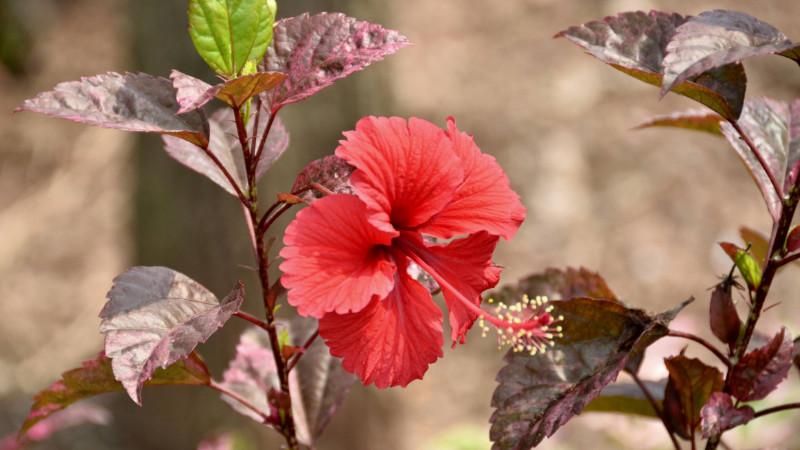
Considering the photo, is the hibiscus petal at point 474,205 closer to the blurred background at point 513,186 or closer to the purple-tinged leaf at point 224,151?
the purple-tinged leaf at point 224,151

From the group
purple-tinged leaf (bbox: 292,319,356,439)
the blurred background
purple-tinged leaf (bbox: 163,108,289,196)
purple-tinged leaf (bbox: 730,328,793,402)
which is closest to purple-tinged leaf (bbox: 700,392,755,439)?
purple-tinged leaf (bbox: 730,328,793,402)

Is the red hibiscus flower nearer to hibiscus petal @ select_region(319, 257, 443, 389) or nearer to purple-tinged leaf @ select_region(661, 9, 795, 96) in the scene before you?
hibiscus petal @ select_region(319, 257, 443, 389)

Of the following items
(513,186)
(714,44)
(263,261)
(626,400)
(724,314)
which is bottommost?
(513,186)

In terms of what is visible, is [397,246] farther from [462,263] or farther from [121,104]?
[121,104]

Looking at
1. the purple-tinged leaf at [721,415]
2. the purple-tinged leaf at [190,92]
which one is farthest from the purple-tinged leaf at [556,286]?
the purple-tinged leaf at [190,92]

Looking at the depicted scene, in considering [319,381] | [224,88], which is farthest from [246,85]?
[319,381]

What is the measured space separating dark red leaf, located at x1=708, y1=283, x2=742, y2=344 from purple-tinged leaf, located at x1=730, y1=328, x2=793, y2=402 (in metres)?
0.04

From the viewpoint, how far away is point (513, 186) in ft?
10.1

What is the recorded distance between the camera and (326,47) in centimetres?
83

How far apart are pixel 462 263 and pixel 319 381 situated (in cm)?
43

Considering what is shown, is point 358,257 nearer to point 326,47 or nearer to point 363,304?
point 363,304

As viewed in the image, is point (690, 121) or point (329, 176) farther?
point (690, 121)

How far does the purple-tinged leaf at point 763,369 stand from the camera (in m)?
0.88

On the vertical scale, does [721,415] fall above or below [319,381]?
above
